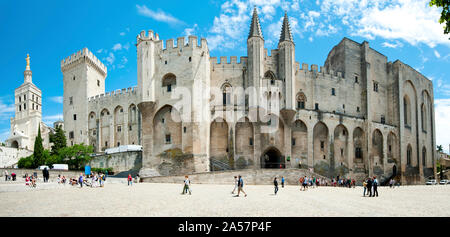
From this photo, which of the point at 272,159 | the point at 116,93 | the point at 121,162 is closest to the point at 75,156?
the point at 121,162

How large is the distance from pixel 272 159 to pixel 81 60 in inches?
1421

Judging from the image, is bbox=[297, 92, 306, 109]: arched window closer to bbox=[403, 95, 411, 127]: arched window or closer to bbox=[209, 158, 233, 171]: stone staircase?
bbox=[209, 158, 233, 171]: stone staircase

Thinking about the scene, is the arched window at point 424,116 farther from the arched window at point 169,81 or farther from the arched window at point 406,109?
the arched window at point 169,81

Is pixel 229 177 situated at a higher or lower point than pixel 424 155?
lower

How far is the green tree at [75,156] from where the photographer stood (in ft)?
131

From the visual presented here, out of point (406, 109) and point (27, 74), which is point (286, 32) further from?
point (27, 74)

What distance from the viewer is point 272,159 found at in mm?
37781

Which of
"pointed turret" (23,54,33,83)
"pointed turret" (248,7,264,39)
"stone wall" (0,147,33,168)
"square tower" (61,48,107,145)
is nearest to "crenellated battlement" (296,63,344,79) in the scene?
"pointed turret" (248,7,264,39)

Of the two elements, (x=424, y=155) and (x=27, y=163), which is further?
(x=424, y=155)

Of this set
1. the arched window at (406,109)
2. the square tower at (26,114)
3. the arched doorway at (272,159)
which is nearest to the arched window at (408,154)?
the arched window at (406,109)

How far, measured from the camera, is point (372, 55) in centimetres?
4491

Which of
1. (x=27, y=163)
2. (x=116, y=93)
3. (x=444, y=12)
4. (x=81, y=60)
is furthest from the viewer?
(x=81, y=60)
